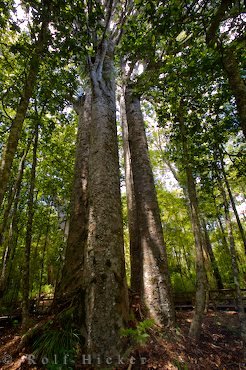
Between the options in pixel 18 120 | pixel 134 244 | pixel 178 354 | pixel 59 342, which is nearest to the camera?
pixel 59 342

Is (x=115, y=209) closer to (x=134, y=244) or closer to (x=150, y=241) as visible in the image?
(x=150, y=241)

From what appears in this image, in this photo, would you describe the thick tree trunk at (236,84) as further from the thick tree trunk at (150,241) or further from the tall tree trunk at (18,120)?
the tall tree trunk at (18,120)

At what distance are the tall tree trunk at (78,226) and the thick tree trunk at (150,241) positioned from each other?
4.04ft

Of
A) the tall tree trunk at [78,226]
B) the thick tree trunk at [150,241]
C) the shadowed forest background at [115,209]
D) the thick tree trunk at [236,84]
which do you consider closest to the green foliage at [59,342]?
the shadowed forest background at [115,209]

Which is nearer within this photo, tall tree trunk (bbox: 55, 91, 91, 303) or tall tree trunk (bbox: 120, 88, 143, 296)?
tall tree trunk (bbox: 55, 91, 91, 303)

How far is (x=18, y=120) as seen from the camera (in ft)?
11.0

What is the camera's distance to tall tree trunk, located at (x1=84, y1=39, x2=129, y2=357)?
2.44 metres

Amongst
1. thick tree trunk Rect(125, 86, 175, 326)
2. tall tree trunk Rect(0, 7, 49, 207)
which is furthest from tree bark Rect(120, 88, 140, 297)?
tall tree trunk Rect(0, 7, 49, 207)

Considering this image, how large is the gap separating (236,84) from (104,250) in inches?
117

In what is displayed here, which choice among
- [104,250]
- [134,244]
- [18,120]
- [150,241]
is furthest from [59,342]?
[18,120]

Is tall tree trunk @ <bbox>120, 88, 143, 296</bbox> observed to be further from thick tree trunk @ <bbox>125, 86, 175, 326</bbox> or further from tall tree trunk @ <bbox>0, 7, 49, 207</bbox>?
tall tree trunk @ <bbox>0, 7, 49, 207</bbox>

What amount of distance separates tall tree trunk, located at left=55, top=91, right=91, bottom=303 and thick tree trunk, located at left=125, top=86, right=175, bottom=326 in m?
1.23

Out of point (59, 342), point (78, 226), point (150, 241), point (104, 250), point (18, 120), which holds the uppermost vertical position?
point (18, 120)

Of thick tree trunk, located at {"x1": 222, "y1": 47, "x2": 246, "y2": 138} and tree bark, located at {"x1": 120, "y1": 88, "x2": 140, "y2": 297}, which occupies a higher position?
thick tree trunk, located at {"x1": 222, "y1": 47, "x2": 246, "y2": 138}
